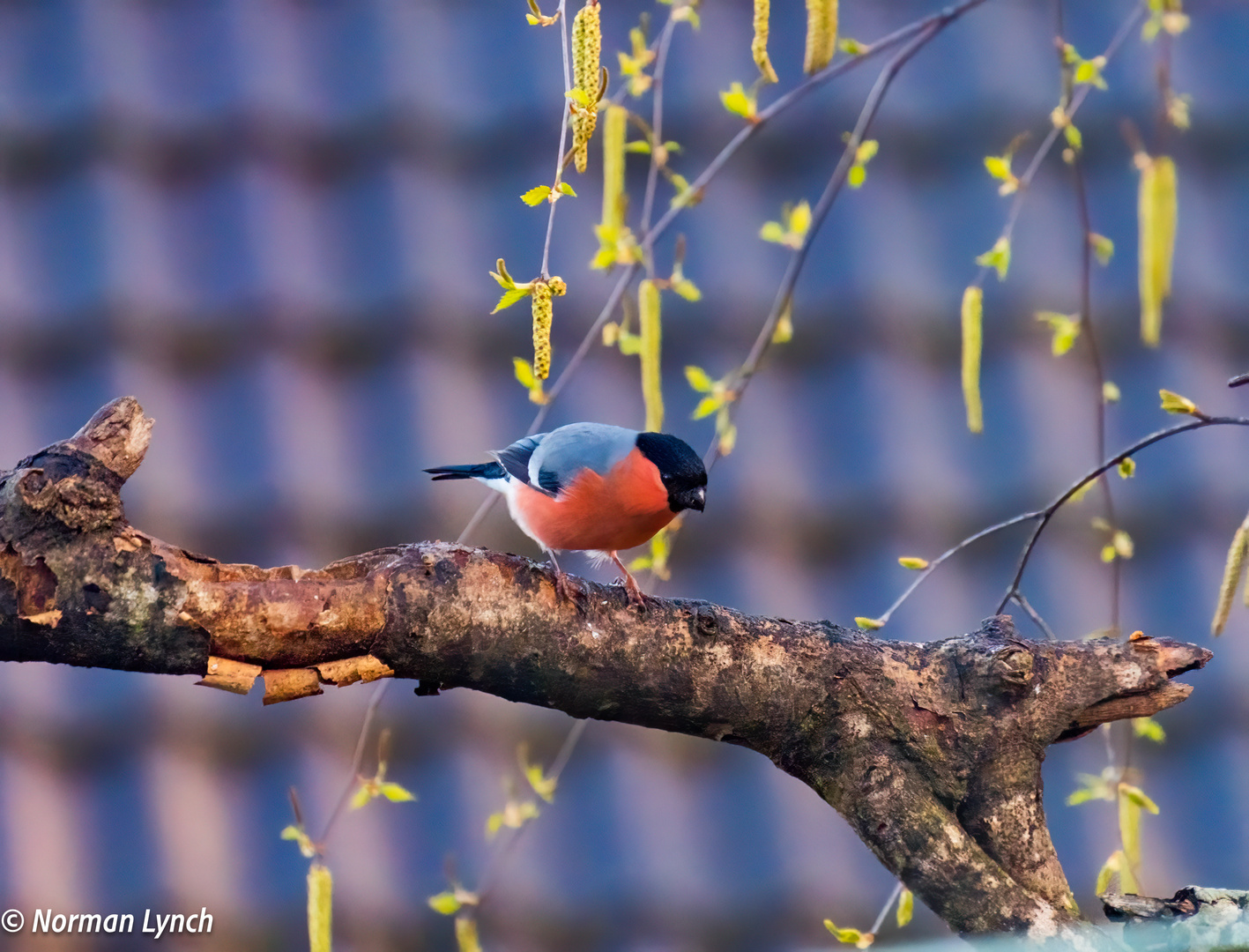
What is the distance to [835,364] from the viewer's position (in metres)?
2.80

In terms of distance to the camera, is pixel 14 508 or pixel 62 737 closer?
A: pixel 14 508

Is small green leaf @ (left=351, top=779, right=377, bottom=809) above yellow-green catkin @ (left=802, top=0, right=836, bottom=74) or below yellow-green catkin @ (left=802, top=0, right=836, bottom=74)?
below

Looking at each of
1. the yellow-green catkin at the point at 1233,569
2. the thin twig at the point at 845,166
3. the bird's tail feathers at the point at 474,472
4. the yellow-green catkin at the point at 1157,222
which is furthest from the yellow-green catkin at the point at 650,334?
the yellow-green catkin at the point at 1233,569

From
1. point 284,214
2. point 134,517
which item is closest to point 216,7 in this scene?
point 284,214

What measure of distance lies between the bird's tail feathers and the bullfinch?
75 millimetres

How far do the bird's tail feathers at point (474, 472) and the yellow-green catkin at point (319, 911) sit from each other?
0.97 meters

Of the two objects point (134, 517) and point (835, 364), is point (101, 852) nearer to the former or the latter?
point (134, 517)

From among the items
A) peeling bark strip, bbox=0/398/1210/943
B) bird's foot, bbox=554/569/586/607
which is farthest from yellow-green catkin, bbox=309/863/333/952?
bird's foot, bbox=554/569/586/607

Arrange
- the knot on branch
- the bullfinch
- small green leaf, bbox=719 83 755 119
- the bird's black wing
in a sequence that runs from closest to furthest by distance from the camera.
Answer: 1. the knot on branch
2. small green leaf, bbox=719 83 755 119
3. the bullfinch
4. the bird's black wing

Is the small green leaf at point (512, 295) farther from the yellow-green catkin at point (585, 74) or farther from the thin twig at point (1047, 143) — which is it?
the thin twig at point (1047, 143)

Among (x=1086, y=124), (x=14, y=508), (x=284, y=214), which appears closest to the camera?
(x=14, y=508)

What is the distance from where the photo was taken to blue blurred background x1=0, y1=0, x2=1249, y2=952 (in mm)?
2373

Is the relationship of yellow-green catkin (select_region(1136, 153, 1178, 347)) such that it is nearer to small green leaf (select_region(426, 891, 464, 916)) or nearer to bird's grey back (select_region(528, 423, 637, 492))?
bird's grey back (select_region(528, 423, 637, 492))

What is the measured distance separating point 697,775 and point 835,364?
42.0 inches
